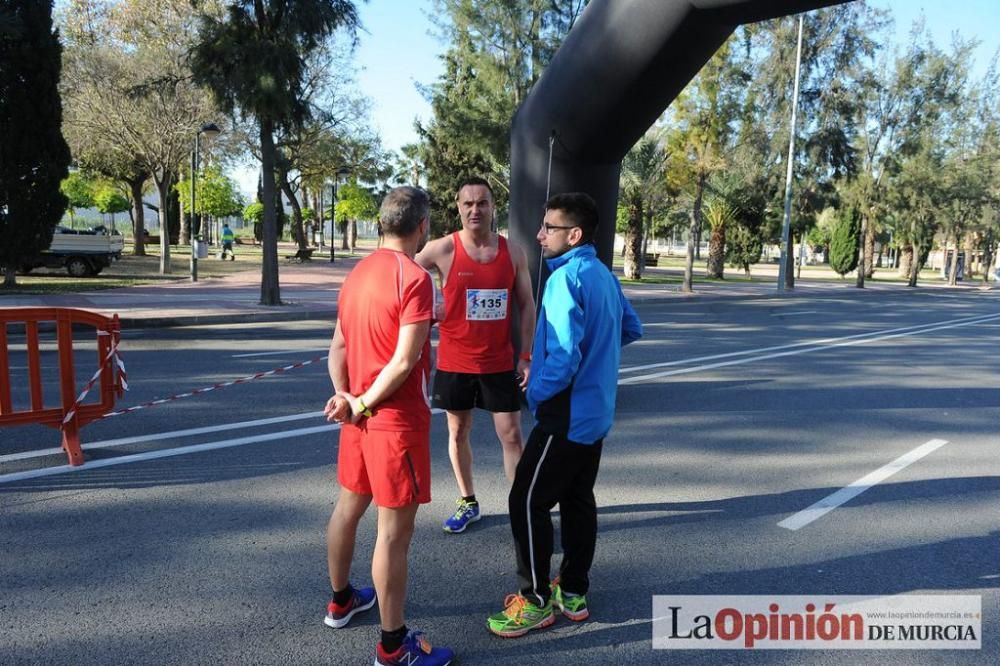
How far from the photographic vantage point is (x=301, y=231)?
3966 centimetres

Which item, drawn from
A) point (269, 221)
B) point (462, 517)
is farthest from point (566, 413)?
point (269, 221)

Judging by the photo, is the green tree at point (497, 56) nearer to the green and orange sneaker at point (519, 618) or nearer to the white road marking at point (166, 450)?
the white road marking at point (166, 450)

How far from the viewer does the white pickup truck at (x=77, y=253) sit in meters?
22.1

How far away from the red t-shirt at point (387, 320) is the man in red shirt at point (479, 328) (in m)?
1.22

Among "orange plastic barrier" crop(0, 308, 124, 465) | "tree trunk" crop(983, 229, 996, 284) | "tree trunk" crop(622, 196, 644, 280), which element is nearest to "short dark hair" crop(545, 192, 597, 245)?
"orange plastic barrier" crop(0, 308, 124, 465)

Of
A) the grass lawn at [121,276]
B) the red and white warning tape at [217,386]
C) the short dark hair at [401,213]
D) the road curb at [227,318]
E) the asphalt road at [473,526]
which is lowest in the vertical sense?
the asphalt road at [473,526]

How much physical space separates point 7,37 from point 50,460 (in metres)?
16.1

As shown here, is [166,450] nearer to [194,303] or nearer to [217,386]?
[217,386]

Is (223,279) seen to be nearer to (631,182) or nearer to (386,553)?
(631,182)

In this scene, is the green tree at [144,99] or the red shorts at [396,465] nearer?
the red shorts at [396,465]

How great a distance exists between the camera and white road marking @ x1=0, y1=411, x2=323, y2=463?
523 cm

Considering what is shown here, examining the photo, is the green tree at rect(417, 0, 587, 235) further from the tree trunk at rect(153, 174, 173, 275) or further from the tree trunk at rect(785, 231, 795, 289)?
the tree trunk at rect(785, 231, 795, 289)

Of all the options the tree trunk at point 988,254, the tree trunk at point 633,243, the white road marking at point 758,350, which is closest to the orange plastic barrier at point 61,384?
the white road marking at point 758,350

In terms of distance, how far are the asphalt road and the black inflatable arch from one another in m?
2.15
